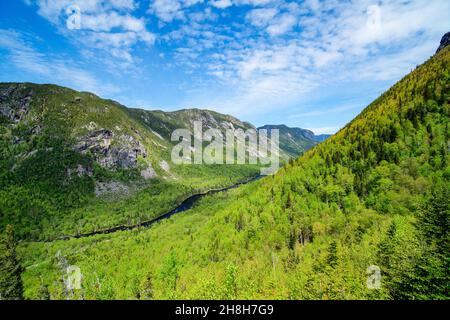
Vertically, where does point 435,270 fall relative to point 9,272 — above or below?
above

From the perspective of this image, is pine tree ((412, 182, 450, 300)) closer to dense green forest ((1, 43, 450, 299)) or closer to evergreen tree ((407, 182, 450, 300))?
evergreen tree ((407, 182, 450, 300))

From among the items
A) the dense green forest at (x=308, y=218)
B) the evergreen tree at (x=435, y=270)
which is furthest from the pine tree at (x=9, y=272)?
the evergreen tree at (x=435, y=270)

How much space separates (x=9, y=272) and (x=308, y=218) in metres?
107

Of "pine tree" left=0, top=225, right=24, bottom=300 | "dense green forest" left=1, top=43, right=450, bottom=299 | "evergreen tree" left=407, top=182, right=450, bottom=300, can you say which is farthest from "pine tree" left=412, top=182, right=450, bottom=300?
"pine tree" left=0, top=225, right=24, bottom=300

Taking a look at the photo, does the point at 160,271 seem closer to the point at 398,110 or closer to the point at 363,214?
the point at 363,214

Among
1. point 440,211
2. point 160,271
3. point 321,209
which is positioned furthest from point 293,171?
point 440,211

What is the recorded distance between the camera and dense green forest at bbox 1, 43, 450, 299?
303 feet

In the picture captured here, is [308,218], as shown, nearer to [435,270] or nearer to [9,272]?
[435,270]

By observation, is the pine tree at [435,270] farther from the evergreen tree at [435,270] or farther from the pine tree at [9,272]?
the pine tree at [9,272]

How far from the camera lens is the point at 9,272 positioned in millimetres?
61781

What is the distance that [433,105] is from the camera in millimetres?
127188

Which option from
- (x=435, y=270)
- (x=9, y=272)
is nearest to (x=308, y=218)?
(x=435, y=270)

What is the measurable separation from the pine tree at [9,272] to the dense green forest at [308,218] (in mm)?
32352
